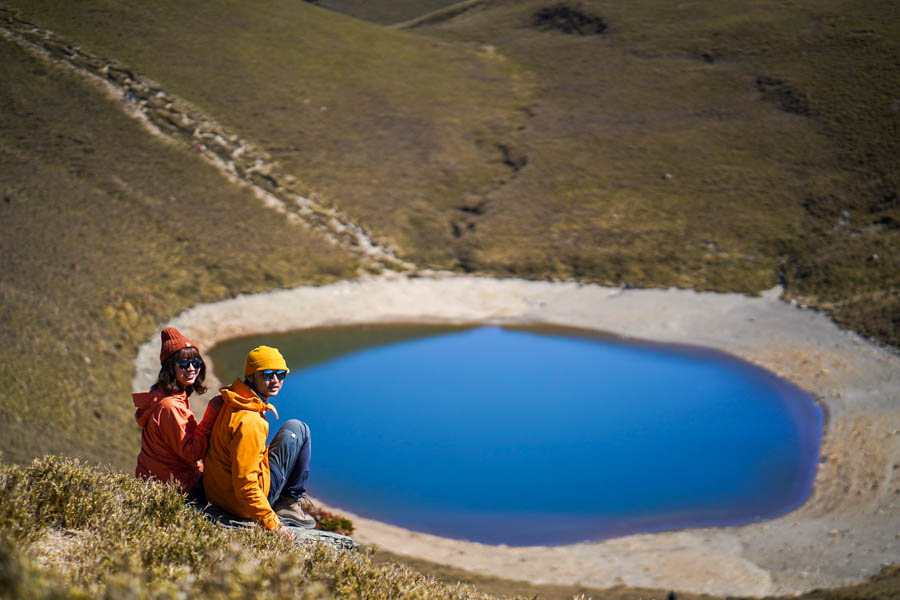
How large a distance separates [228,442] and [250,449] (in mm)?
307

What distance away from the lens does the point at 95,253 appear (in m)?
32.2

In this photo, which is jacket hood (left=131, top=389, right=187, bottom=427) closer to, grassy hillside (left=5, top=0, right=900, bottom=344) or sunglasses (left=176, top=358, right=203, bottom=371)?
sunglasses (left=176, top=358, right=203, bottom=371)

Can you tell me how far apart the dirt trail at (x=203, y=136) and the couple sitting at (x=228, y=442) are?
30137 mm

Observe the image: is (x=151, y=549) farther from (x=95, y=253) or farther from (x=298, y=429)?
(x=95, y=253)

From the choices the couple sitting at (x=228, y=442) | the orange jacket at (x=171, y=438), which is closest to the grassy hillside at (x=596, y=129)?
the couple sitting at (x=228, y=442)

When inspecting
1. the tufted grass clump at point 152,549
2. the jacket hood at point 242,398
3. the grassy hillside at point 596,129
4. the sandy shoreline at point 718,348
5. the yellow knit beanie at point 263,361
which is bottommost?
the sandy shoreline at point 718,348

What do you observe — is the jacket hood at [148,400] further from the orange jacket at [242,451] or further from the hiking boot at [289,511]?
the hiking boot at [289,511]

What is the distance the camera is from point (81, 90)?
44219mm

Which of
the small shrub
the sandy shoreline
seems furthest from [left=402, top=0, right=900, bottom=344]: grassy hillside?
the sandy shoreline

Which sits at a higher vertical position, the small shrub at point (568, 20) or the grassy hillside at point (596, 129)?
the small shrub at point (568, 20)

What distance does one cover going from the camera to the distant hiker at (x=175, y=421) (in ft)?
27.8

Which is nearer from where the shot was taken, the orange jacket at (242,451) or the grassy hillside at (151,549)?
the grassy hillside at (151,549)

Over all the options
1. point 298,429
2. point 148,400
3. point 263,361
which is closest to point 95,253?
point 148,400

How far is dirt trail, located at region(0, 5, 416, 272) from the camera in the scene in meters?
41.2
